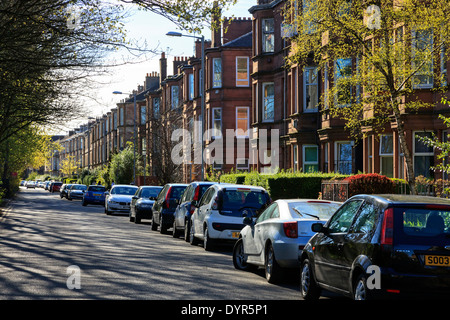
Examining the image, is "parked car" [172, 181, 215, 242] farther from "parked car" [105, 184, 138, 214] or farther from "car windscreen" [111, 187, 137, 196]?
"car windscreen" [111, 187, 137, 196]

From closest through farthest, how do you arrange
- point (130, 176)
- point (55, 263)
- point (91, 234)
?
point (55, 263), point (91, 234), point (130, 176)

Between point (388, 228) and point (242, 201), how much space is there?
401 inches

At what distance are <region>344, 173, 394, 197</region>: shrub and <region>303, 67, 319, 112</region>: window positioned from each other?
11.4m

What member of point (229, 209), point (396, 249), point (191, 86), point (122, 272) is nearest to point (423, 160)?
point (229, 209)

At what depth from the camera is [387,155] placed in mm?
28156

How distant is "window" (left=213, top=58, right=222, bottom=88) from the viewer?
174ft

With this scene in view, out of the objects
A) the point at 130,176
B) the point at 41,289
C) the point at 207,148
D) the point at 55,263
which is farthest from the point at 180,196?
the point at 130,176

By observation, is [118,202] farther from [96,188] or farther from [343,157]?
[96,188]

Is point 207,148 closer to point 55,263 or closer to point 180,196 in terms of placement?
point 180,196

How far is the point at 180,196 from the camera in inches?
985

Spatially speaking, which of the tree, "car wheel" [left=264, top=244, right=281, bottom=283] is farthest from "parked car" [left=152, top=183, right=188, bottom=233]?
"car wheel" [left=264, top=244, right=281, bottom=283]

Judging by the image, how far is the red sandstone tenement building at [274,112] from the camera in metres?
27.0

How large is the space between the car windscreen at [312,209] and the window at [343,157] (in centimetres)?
1897

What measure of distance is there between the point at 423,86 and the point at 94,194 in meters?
30.9
